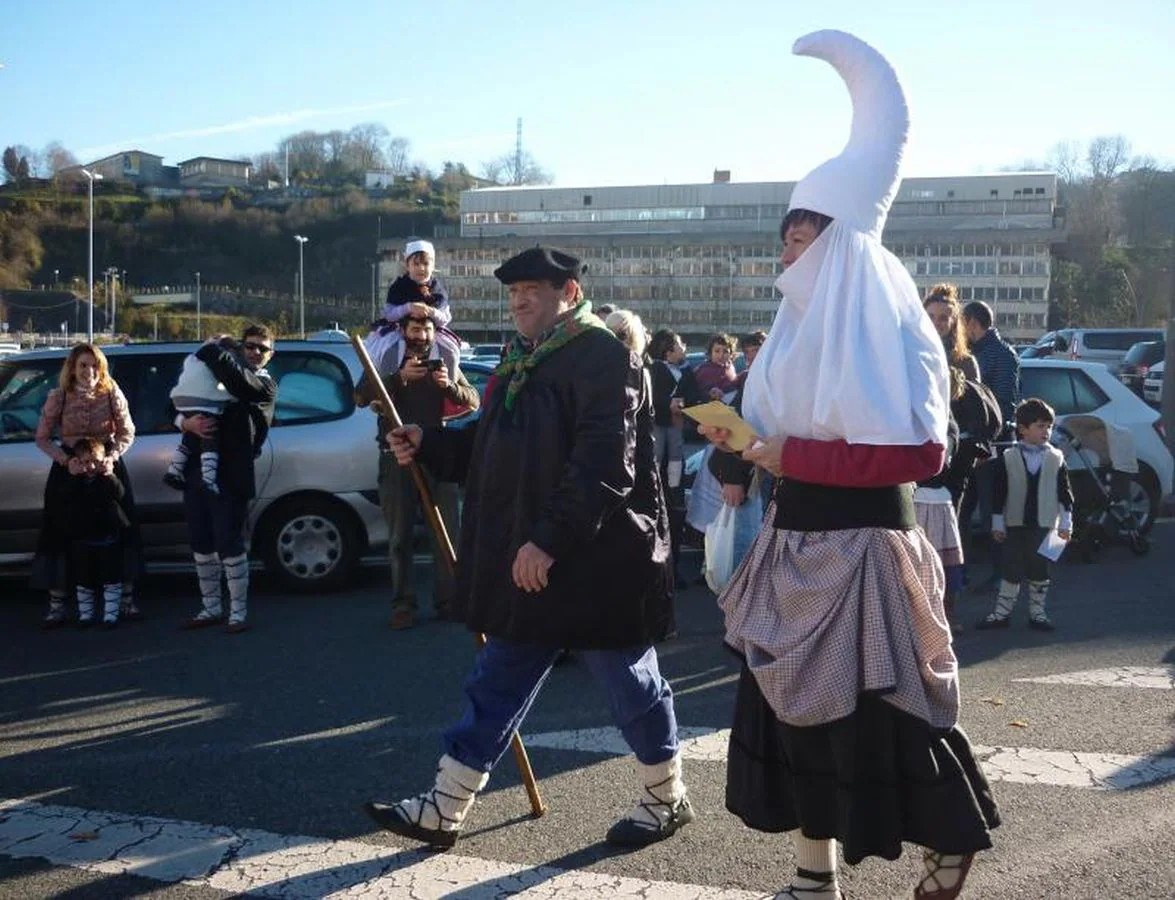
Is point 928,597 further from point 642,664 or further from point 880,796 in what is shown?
point 642,664

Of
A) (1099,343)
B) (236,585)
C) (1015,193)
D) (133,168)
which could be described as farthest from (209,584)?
(133,168)

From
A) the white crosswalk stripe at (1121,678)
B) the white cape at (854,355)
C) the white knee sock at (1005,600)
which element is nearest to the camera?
the white cape at (854,355)

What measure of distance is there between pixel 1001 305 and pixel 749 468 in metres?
35.0

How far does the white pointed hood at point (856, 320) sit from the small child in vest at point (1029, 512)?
476 centimetres

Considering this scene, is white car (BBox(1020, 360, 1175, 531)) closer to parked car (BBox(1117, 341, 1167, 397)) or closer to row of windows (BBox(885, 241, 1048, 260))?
parked car (BBox(1117, 341, 1167, 397))

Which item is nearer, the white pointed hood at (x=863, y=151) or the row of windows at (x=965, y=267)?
the white pointed hood at (x=863, y=151)

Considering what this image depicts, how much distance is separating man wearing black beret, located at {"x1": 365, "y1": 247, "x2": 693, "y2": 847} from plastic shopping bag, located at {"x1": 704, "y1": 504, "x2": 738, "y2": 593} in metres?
0.32

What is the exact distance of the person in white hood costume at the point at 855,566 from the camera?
3027mm

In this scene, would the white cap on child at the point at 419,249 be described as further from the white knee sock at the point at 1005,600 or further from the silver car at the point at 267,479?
the white knee sock at the point at 1005,600

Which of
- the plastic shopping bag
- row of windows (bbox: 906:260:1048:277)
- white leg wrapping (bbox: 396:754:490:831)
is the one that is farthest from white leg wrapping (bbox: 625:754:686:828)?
row of windows (bbox: 906:260:1048:277)

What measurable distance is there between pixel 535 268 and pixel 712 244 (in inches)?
1423

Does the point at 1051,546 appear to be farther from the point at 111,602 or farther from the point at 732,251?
the point at 732,251

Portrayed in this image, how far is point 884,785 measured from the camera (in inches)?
120

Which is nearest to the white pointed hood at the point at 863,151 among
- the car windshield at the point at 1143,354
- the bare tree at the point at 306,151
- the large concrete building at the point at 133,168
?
the car windshield at the point at 1143,354
